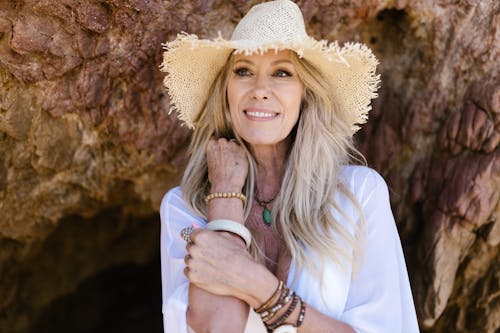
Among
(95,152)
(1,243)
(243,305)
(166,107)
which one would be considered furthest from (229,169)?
(1,243)

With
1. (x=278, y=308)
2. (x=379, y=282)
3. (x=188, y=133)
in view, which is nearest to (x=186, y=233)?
(x=278, y=308)

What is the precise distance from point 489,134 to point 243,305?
1390 millimetres

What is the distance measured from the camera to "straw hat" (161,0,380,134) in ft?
7.49

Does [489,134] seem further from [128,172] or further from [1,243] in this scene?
[1,243]

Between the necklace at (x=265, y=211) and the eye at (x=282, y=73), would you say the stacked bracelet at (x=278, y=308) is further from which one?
the eye at (x=282, y=73)

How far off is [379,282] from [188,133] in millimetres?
1311

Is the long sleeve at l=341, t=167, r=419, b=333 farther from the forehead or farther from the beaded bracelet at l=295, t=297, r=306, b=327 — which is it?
the forehead

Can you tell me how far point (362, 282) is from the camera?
7.36 ft

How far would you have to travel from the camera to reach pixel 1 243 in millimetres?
3186

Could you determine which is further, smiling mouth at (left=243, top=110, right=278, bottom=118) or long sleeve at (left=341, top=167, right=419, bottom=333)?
smiling mouth at (left=243, top=110, right=278, bottom=118)

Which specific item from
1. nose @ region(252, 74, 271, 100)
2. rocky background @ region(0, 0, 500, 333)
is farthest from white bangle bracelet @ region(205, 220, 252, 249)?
rocky background @ region(0, 0, 500, 333)

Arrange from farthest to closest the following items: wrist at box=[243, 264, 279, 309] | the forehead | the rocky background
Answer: the rocky background → the forehead → wrist at box=[243, 264, 279, 309]

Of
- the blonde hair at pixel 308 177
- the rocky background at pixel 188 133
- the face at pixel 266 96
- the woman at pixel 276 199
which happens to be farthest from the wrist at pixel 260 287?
the rocky background at pixel 188 133

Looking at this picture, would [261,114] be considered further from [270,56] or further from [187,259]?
[187,259]
